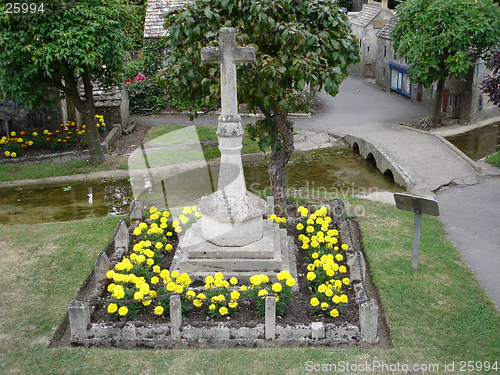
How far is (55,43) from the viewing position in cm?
1447

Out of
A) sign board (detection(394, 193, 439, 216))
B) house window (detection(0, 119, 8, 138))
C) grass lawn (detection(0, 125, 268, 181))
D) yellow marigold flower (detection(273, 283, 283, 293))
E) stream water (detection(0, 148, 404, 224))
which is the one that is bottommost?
stream water (detection(0, 148, 404, 224))

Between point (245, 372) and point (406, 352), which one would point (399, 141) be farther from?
point (245, 372)

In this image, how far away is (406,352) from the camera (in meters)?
7.34

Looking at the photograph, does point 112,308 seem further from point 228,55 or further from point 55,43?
point 55,43

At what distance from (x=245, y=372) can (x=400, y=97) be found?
21549mm

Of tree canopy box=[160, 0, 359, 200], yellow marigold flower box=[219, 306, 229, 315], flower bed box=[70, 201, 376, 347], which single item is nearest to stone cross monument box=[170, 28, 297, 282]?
flower bed box=[70, 201, 376, 347]

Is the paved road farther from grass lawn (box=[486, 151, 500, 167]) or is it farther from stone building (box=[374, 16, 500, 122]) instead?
grass lawn (box=[486, 151, 500, 167])

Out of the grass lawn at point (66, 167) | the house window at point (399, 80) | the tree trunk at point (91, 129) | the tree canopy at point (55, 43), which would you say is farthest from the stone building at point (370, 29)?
the tree canopy at point (55, 43)

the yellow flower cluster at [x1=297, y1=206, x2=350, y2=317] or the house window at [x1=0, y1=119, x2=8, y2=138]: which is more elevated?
the house window at [x1=0, y1=119, x2=8, y2=138]

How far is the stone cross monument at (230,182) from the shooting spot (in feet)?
26.4

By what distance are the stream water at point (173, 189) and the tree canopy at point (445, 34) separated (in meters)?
4.76

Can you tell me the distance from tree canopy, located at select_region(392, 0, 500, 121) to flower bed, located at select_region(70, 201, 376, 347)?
12523 mm

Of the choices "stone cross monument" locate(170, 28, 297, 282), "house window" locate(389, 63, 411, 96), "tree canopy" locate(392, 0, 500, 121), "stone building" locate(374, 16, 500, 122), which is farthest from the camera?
"house window" locate(389, 63, 411, 96)

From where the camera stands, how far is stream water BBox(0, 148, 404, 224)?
13.9 metres
